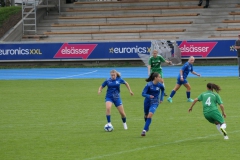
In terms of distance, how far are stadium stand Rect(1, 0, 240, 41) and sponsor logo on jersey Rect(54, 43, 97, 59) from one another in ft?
10.9

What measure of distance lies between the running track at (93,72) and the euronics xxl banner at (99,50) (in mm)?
1418

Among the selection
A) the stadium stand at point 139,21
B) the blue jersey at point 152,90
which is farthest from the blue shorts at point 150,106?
the stadium stand at point 139,21

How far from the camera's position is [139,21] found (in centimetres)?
4631

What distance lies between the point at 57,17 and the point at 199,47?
14064 mm

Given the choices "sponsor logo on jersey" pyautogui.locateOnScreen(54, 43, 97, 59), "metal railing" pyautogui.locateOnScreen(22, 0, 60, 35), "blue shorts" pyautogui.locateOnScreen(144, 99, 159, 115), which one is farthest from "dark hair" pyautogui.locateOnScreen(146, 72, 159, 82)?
"metal railing" pyautogui.locateOnScreen(22, 0, 60, 35)

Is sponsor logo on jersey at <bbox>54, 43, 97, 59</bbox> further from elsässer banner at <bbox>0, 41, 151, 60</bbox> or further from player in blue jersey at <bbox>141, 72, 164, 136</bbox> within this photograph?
player in blue jersey at <bbox>141, 72, 164, 136</bbox>

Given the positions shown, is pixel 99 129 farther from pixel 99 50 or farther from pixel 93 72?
pixel 99 50

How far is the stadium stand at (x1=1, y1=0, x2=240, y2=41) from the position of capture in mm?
43719

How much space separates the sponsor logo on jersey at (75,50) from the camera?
4116cm

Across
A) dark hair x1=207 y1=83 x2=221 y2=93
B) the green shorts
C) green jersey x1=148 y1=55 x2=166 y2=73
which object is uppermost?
dark hair x1=207 y1=83 x2=221 y2=93

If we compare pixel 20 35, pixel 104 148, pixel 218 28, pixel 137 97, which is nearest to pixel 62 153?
pixel 104 148

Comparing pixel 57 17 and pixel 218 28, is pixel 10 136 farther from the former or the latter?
pixel 57 17

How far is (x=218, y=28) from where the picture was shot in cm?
4322

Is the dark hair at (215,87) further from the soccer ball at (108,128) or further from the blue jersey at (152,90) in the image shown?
the soccer ball at (108,128)
